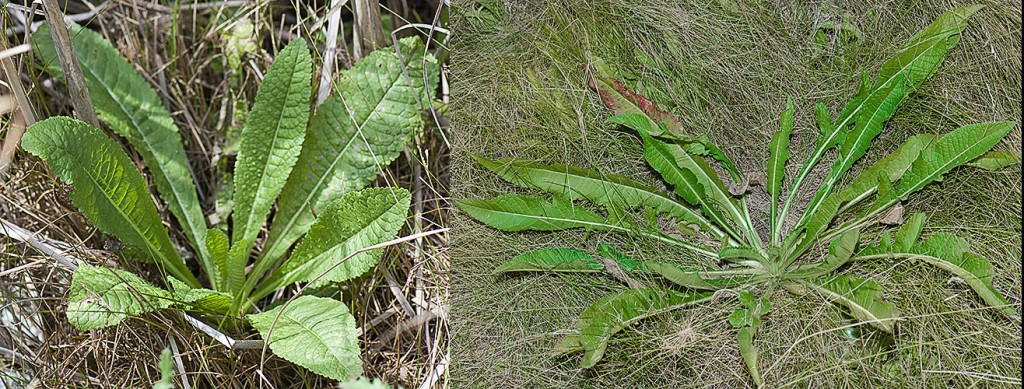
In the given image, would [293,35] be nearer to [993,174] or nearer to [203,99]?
[203,99]

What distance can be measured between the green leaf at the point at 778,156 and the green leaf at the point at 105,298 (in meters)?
1.25

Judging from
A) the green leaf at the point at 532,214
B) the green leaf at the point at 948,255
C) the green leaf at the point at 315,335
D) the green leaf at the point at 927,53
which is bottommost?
the green leaf at the point at 315,335

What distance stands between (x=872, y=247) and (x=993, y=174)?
0.34 meters

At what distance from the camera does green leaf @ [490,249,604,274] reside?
5.29 ft

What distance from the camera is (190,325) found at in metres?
1.62

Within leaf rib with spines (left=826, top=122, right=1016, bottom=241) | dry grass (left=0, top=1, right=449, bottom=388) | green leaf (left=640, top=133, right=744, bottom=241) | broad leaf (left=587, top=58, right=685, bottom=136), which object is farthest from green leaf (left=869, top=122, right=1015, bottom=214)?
dry grass (left=0, top=1, right=449, bottom=388)

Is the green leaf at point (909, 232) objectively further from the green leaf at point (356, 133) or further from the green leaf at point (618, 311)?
the green leaf at point (356, 133)

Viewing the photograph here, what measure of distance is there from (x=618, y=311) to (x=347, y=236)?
616mm

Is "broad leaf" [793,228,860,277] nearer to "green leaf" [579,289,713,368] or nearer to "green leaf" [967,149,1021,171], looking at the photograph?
"green leaf" [579,289,713,368]

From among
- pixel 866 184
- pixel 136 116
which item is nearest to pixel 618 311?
pixel 866 184

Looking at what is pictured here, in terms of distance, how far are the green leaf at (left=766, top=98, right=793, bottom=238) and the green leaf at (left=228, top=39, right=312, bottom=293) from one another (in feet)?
3.39

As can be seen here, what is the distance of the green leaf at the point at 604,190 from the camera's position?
1.67 meters

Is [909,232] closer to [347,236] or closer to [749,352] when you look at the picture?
[749,352]

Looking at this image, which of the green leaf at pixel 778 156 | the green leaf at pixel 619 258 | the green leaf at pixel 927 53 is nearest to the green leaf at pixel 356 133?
the green leaf at pixel 619 258
